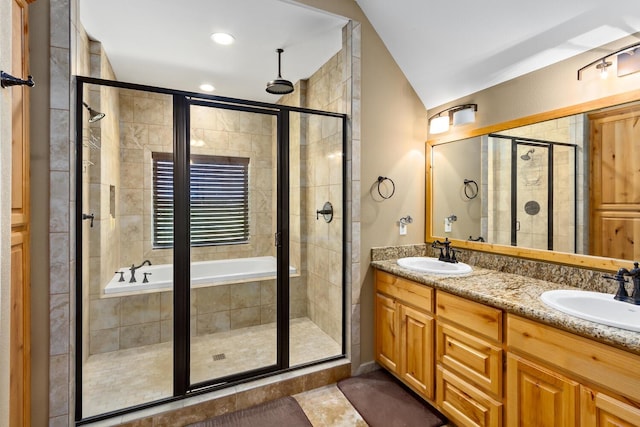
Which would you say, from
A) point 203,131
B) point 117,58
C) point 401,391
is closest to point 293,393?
point 401,391

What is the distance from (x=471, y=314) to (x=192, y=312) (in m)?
1.85

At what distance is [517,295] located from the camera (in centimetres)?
161

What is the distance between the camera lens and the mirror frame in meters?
1.65

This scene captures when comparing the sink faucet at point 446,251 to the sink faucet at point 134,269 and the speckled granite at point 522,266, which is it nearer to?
the speckled granite at point 522,266

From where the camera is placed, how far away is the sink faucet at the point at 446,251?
240 cm

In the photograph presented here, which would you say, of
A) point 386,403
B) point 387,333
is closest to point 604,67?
point 387,333

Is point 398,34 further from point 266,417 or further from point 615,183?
point 266,417

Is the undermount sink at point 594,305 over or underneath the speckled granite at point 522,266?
underneath

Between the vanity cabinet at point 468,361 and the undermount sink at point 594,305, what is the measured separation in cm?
28

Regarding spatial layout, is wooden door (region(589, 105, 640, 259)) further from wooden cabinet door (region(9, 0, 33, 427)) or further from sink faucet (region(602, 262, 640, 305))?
wooden cabinet door (region(9, 0, 33, 427))

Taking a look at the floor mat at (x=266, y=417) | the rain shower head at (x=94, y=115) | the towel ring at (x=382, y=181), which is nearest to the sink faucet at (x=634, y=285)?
the towel ring at (x=382, y=181)

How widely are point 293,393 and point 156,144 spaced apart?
2.05 meters

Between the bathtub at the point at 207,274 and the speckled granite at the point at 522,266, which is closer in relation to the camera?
the speckled granite at the point at 522,266

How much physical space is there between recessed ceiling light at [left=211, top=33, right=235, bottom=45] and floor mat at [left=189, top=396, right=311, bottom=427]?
285 cm
